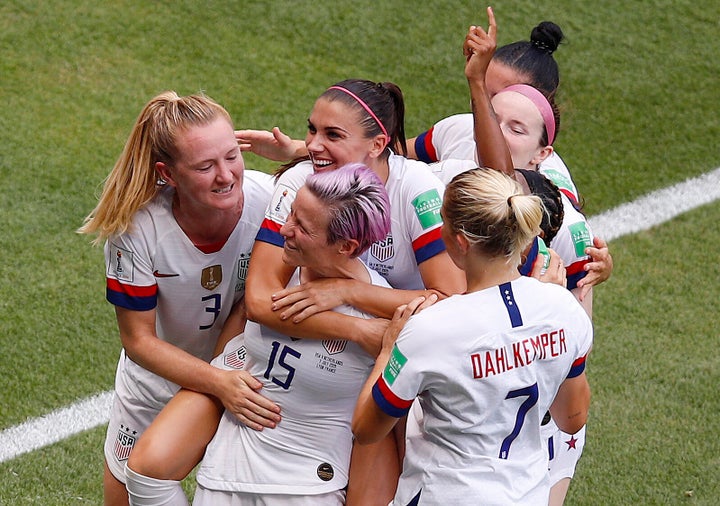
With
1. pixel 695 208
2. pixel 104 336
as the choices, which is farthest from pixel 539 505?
pixel 695 208

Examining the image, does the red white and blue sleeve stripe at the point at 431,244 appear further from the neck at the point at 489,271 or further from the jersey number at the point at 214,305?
the jersey number at the point at 214,305

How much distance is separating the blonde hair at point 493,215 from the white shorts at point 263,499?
948mm

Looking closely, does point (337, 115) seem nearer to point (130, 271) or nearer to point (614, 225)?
point (130, 271)

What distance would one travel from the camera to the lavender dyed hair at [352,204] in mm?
3111

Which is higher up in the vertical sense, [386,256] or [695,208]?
[386,256]

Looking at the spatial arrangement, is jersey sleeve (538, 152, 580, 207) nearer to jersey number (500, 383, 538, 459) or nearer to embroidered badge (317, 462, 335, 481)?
jersey number (500, 383, 538, 459)

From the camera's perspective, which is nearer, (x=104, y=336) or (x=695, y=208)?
(x=104, y=336)

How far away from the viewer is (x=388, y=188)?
343 cm

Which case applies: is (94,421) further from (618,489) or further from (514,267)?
(514,267)

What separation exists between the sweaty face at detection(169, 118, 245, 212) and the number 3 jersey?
0.20 meters

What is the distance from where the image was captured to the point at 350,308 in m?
3.20

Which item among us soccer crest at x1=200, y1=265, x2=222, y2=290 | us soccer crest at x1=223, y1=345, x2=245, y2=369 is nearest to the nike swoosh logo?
us soccer crest at x1=200, y1=265, x2=222, y2=290

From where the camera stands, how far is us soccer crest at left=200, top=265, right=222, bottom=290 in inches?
146

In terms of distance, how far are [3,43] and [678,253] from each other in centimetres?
509
